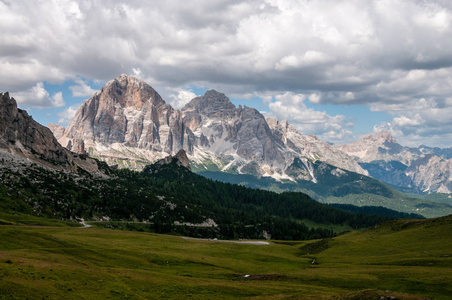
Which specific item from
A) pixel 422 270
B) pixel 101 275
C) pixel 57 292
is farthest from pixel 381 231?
pixel 57 292

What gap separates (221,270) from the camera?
85.9m

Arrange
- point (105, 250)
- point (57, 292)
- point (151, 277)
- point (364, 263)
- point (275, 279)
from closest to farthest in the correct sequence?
point (57, 292), point (151, 277), point (275, 279), point (105, 250), point (364, 263)

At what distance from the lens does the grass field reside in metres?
Answer: 50.3

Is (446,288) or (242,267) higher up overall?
(446,288)

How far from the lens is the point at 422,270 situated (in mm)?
72250

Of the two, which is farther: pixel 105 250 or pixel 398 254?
pixel 398 254

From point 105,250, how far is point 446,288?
7380cm

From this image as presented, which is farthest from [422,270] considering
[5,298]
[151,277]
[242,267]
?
[5,298]

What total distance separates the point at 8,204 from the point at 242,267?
142736mm

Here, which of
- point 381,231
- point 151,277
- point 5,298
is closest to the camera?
point 5,298

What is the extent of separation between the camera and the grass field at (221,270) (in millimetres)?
50344

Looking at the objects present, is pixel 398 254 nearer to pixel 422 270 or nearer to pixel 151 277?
pixel 422 270

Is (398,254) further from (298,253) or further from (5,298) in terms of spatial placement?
(5,298)

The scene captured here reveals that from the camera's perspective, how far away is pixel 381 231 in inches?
5866
